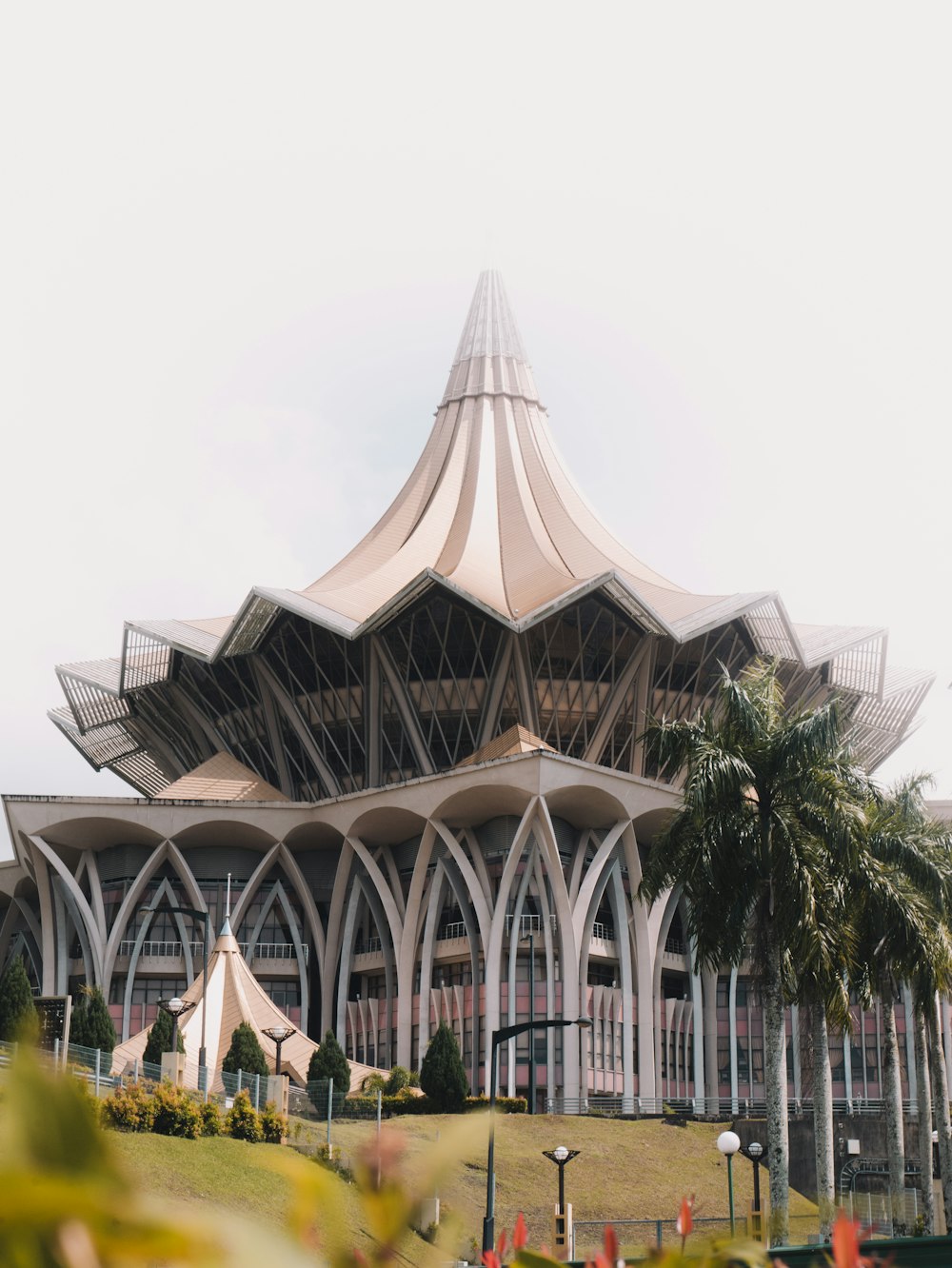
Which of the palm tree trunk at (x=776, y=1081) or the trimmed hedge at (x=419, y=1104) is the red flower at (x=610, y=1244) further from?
the trimmed hedge at (x=419, y=1104)

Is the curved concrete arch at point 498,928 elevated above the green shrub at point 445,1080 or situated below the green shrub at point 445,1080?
above

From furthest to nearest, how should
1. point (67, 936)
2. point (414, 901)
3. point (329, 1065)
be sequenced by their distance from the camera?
point (67, 936) → point (414, 901) → point (329, 1065)

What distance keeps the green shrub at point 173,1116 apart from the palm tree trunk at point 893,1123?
14530mm

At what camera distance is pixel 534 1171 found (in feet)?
127

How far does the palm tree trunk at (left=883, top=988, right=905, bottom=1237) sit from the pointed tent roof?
18831 mm

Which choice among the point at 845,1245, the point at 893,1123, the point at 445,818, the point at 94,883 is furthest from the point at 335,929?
the point at 845,1245

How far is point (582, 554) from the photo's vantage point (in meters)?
67.5

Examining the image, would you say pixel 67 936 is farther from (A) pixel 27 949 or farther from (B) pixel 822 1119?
(B) pixel 822 1119

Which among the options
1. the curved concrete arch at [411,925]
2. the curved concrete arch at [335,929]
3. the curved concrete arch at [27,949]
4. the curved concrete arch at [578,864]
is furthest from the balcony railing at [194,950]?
the curved concrete arch at [578,864]

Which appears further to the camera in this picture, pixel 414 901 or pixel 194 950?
pixel 194 950

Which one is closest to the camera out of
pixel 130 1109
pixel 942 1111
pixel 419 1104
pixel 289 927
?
pixel 130 1109

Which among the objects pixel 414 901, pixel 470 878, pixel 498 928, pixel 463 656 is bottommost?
pixel 498 928

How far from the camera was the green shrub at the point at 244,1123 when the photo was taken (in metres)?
34.1

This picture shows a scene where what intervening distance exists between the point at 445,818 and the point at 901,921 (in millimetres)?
29978
